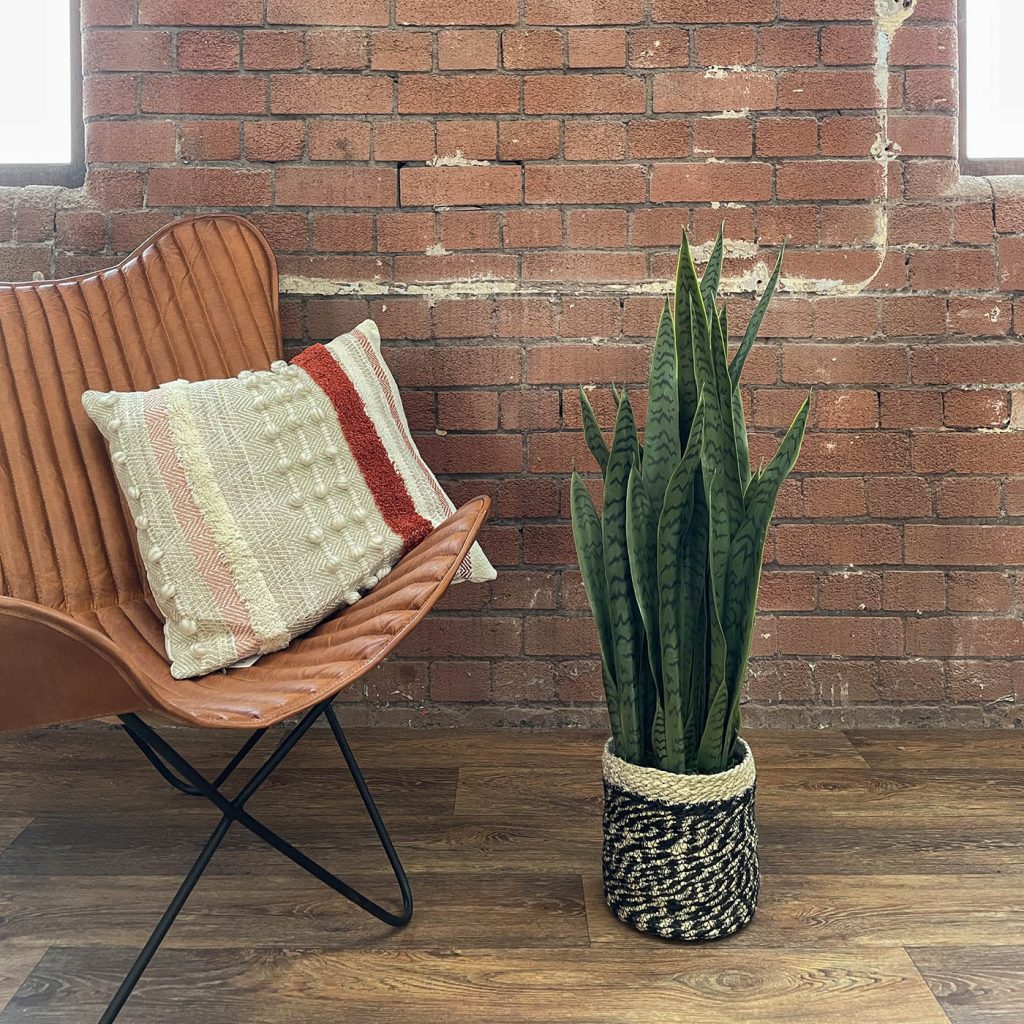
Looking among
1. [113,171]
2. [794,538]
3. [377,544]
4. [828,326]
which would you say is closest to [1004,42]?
[828,326]

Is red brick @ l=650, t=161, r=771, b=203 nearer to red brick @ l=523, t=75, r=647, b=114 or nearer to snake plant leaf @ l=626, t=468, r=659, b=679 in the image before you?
red brick @ l=523, t=75, r=647, b=114

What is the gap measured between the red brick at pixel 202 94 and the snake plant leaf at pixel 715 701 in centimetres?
149

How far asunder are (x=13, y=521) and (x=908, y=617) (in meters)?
1.85

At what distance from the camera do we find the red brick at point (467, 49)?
211 cm

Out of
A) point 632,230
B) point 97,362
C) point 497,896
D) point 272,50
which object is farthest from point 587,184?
point 497,896

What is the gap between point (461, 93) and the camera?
2.12m

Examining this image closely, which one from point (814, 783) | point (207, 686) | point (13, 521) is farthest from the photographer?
point (814, 783)

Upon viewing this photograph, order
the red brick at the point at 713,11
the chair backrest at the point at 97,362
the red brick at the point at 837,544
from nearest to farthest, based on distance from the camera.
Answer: the chair backrest at the point at 97,362 < the red brick at the point at 713,11 < the red brick at the point at 837,544

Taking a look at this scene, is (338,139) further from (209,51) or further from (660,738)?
(660,738)

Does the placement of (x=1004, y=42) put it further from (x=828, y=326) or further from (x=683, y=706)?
(x=683, y=706)

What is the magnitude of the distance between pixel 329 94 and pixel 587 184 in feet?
1.96

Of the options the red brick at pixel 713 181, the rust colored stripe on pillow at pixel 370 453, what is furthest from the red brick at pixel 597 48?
the rust colored stripe on pillow at pixel 370 453

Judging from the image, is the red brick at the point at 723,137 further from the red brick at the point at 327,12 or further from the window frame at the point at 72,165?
the window frame at the point at 72,165

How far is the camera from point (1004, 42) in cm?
228
